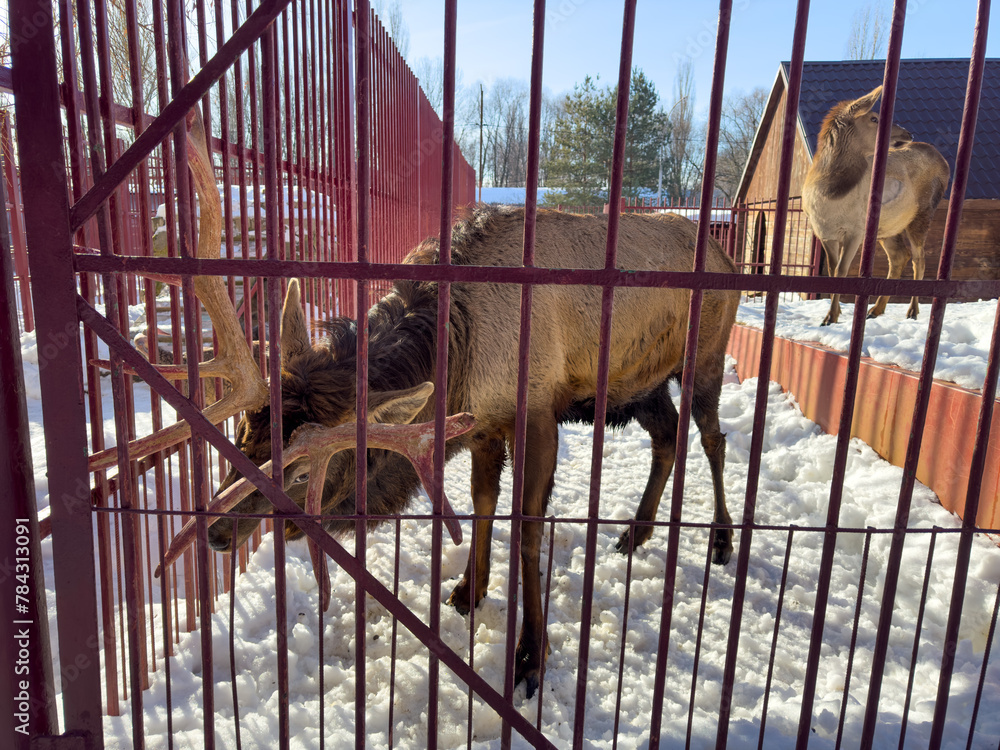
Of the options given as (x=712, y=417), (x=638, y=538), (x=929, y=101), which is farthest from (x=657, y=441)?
(x=929, y=101)

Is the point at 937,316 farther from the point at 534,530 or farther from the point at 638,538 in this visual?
the point at 638,538

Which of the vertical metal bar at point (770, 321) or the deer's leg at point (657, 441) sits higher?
the vertical metal bar at point (770, 321)

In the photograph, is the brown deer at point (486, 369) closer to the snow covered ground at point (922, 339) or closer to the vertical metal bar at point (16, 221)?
the snow covered ground at point (922, 339)

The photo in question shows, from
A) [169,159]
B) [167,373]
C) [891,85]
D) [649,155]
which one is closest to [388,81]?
[169,159]

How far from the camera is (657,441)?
178 inches

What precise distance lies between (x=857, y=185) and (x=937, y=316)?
211 inches

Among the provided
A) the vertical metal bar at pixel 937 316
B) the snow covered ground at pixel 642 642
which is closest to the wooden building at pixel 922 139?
the snow covered ground at pixel 642 642

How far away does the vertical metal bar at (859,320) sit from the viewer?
1621 mm

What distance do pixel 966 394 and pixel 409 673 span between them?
3.35 metres

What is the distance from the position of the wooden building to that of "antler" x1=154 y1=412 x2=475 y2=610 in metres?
10.1

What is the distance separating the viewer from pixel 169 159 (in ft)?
7.59

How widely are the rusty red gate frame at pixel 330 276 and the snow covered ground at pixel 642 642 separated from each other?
0.20 metres

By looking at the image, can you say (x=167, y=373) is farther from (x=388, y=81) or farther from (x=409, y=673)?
(x=388, y=81)

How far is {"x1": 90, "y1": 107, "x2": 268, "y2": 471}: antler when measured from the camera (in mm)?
1971
